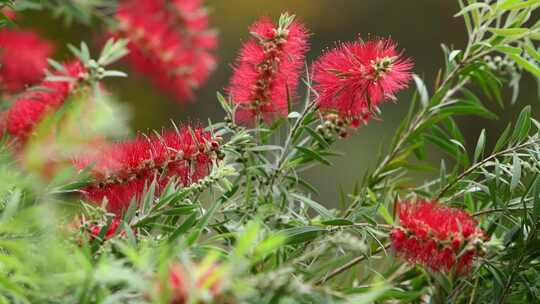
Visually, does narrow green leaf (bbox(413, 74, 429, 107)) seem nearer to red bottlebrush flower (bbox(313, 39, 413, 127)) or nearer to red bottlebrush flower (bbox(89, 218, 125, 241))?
red bottlebrush flower (bbox(313, 39, 413, 127))

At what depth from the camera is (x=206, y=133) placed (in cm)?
46

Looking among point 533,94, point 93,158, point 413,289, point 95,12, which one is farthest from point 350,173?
point 93,158

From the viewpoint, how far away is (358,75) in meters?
0.44

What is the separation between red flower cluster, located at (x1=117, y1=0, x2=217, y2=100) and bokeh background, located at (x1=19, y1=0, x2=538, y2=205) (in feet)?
1.92

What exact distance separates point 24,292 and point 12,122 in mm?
207

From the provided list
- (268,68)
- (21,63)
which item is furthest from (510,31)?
(21,63)

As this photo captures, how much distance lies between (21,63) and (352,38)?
3.85ft

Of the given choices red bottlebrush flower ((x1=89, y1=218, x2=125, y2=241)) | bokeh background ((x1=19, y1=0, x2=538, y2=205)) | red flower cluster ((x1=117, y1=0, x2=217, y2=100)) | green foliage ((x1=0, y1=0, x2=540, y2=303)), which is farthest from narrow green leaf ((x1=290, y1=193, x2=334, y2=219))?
bokeh background ((x1=19, y1=0, x2=538, y2=205))

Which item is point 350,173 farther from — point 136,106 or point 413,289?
point 413,289

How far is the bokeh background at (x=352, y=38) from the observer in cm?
164

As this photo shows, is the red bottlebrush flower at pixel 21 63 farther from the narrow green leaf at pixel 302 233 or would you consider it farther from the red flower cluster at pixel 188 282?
the red flower cluster at pixel 188 282

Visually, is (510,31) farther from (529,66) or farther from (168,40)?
(168,40)

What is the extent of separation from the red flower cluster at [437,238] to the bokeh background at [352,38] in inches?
39.0

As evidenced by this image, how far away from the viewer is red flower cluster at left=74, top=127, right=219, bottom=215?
Result: 0.42 metres
